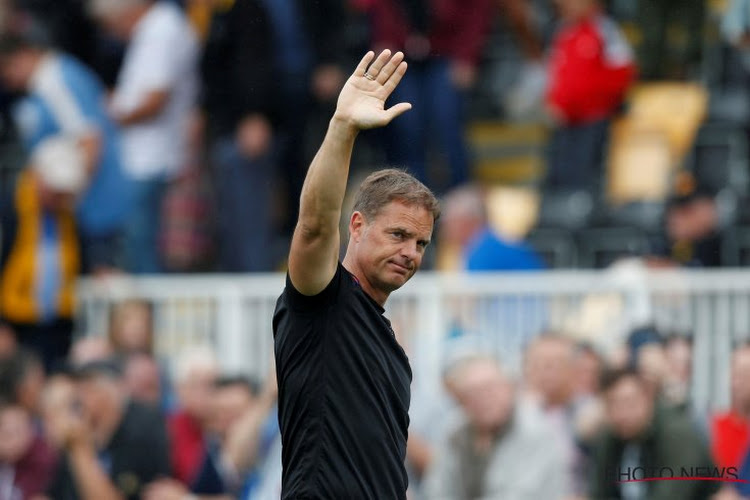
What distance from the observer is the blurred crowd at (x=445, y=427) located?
7.84 meters

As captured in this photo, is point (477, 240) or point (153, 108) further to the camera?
point (153, 108)

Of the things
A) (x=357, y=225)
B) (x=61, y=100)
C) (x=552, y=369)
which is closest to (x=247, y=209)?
(x=61, y=100)

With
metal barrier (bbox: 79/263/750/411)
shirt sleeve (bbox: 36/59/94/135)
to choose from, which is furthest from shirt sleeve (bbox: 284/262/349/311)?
shirt sleeve (bbox: 36/59/94/135)

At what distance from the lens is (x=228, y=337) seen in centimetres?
1037

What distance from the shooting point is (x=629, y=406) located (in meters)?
7.88

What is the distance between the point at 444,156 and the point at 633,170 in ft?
4.40

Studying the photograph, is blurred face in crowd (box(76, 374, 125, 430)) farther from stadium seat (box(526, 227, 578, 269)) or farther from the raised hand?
the raised hand

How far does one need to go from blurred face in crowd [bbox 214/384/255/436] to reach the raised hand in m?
4.83

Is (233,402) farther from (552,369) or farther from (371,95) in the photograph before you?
(371,95)

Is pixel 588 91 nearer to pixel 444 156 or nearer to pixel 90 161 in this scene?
pixel 444 156

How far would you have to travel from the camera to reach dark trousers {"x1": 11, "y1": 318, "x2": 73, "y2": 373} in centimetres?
1114

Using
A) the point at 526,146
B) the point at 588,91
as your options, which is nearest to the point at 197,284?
the point at 588,91

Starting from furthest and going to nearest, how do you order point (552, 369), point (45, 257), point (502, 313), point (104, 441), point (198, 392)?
1. point (45, 257)
2. point (198, 392)
3. point (104, 441)
4. point (502, 313)
5. point (552, 369)

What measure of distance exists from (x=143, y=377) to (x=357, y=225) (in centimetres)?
591
